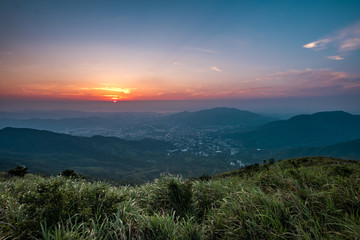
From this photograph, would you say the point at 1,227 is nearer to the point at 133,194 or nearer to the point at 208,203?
the point at 133,194

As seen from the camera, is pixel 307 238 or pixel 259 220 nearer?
Answer: pixel 307 238

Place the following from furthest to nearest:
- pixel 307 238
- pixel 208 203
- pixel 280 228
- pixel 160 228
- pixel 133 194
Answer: pixel 133 194 < pixel 208 203 < pixel 160 228 < pixel 280 228 < pixel 307 238

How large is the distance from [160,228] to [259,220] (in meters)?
2.33

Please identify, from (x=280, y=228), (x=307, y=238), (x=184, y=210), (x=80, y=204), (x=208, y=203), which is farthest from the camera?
(x=208, y=203)

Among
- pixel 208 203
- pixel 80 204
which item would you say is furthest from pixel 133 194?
pixel 208 203

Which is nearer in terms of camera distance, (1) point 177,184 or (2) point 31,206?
(2) point 31,206

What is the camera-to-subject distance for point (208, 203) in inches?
259

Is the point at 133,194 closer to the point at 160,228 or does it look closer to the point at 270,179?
the point at 160,228

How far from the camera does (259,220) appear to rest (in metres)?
4.04

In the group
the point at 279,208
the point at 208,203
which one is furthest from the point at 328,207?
the point at 208,203

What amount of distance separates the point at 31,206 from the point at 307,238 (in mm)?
6104

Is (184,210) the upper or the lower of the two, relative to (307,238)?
lower

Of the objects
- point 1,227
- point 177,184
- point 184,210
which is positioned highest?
point 1,227

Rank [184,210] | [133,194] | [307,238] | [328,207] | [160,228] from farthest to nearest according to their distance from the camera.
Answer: [133,194], [184,210], [328,207], [160,228], [307,238]
